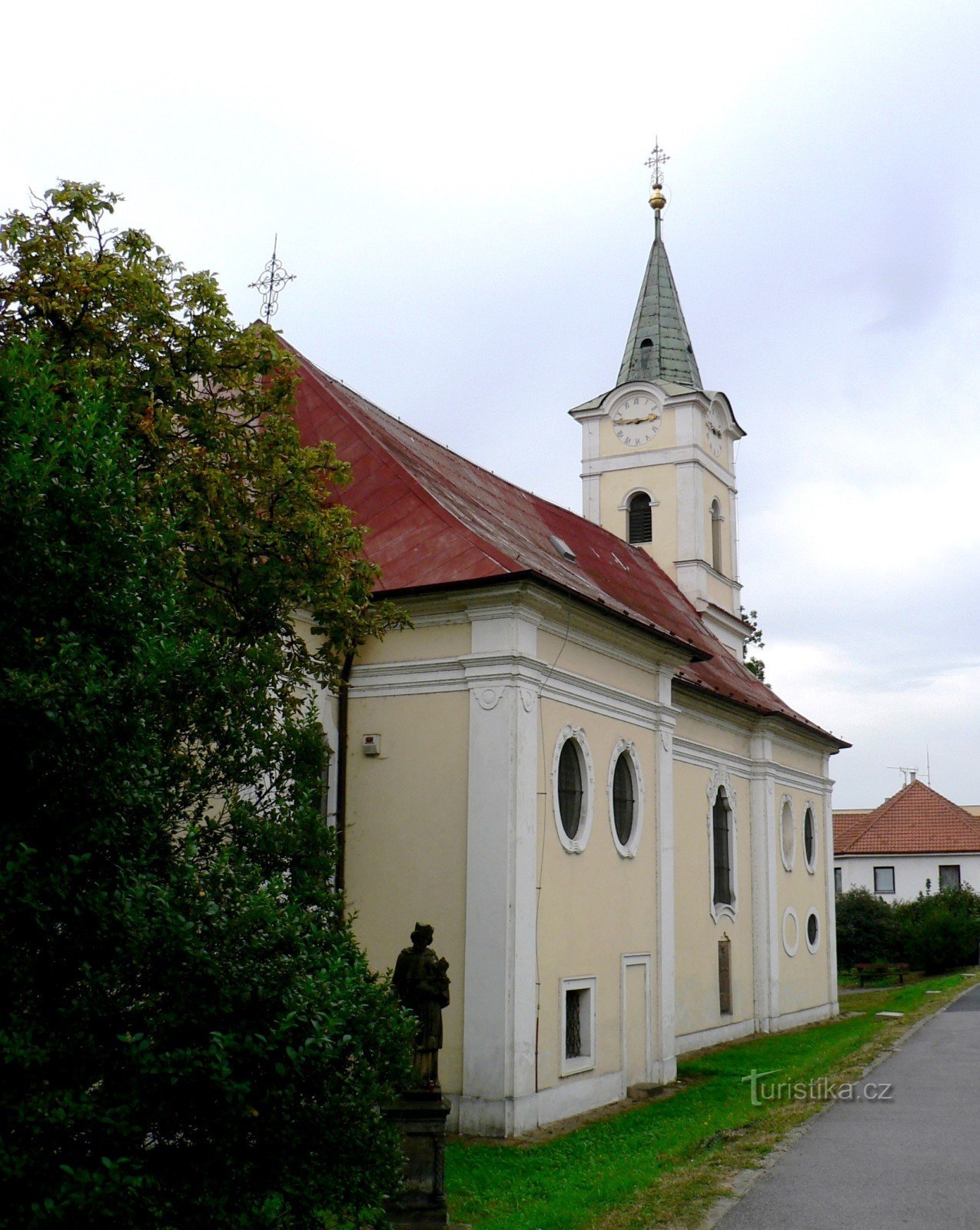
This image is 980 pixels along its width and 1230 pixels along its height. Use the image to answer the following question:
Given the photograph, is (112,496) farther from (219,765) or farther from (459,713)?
(459,713)

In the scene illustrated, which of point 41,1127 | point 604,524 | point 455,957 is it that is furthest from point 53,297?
point 604,524

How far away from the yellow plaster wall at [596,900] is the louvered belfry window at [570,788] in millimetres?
231

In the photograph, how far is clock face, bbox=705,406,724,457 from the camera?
2930cm

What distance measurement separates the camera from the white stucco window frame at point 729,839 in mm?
21984

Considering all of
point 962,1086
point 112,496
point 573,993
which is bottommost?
point 962,1086

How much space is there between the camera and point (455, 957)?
1359 cm

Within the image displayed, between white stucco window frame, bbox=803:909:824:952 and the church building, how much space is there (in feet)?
15.6

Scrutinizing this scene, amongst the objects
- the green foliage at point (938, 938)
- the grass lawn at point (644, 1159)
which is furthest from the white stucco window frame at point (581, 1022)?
the green foliage at point (938, 938)

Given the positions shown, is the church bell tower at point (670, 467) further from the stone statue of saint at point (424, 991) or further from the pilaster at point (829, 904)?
the stone statue of saint at point (424, 991)

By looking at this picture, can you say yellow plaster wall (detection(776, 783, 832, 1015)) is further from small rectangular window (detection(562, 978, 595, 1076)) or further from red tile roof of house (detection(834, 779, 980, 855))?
red tile roof of house (detection(834, 779, 980, 855))

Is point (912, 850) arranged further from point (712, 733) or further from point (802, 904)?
point (712, 733)

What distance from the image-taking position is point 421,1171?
9359mm

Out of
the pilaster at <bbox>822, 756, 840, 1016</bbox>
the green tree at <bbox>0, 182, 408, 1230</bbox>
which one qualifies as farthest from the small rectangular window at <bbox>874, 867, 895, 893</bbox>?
the green tree at <bbox>0, 182, 408, 1230</bbox>

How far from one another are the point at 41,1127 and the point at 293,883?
7.75 ft
